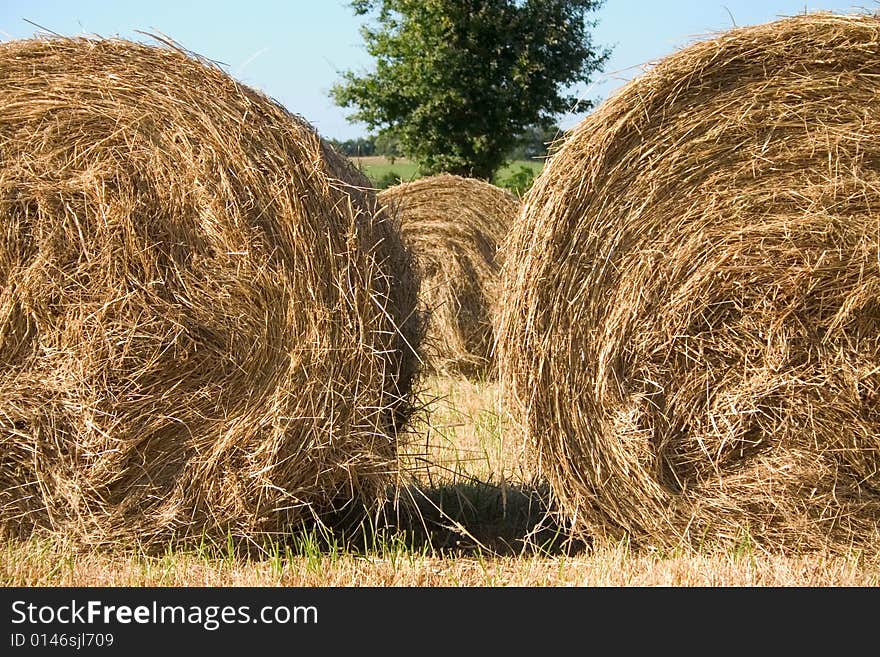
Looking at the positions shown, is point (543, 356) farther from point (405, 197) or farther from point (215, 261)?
point (405, 197)

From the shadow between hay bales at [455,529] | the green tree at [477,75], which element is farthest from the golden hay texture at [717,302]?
the green tree at [477,75]

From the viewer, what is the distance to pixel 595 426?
4.20 metres

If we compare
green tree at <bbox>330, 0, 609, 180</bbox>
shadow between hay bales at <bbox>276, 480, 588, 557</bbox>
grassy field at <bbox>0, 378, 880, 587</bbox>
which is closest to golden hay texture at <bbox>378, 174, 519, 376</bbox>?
shadow between hay bales at <bbox>276, 480, 588, 557</bbox>

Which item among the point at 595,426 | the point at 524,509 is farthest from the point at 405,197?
the point at 595,426

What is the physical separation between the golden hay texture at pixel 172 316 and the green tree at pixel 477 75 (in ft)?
51.2

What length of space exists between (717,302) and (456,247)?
199 inches

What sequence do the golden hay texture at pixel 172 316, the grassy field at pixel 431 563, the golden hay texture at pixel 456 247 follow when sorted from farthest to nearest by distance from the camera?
1. the golden hay texture at pixel 456 247
2. the golden hay texture at pixel 172 316
3. the grassy field at pixel 431 563

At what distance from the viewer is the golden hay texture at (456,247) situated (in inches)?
360

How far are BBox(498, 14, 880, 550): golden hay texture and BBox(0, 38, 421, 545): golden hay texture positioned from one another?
766 mm

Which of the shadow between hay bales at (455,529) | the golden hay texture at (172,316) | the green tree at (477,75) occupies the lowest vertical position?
the shadow between hay bales at (455,529)

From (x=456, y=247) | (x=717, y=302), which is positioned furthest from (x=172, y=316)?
(x=456, y=247)

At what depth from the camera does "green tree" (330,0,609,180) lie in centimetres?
1945

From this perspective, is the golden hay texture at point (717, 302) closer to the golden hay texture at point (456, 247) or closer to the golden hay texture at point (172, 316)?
the golden hay texture at point (172, 316)

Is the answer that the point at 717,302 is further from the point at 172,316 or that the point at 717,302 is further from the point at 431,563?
the point at 172,316
